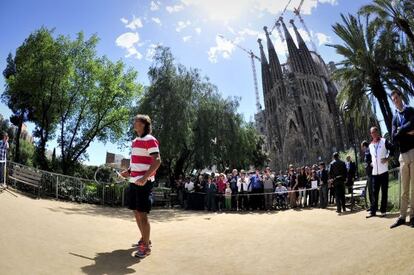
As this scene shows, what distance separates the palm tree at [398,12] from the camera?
18.4 meters

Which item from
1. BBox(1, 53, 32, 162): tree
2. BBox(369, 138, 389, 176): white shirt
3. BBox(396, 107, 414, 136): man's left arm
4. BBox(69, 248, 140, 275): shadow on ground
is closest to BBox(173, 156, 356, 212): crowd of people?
BBox(369, 138, 389, 176): white shirt

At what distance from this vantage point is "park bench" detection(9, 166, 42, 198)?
50.8 feet

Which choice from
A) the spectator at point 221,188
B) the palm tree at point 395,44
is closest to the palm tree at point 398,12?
the palm tree at point 395,44

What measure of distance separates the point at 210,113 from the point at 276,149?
178 feet

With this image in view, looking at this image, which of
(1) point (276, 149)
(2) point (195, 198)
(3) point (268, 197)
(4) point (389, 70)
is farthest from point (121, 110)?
(1) point (276, 149)

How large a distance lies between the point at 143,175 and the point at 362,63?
17.9m

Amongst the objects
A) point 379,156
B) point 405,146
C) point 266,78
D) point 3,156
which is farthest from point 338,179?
point 266,78

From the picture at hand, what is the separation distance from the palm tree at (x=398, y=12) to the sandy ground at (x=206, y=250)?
15.4 meters

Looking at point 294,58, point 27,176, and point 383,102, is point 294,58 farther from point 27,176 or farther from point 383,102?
point 27,176

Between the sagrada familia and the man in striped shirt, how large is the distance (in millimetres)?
67966

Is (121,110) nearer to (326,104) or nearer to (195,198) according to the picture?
(195,198)

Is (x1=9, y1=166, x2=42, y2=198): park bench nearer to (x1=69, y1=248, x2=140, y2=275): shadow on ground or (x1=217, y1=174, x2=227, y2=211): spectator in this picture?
(x1=217, y1=174, x2=227, y2=211): spectator

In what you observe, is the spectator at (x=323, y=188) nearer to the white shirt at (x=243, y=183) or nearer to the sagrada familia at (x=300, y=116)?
the white shirt at (x=243, y=183)

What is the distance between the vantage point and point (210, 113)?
28766 millimetres
